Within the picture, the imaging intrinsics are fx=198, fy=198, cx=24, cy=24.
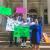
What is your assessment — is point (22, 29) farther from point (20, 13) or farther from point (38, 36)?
point (20, 13)

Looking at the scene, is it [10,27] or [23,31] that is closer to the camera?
[23,31]

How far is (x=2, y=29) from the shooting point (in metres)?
8.87

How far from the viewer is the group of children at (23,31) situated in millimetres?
6410

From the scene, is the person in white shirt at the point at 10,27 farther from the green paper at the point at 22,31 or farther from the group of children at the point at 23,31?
the green paper at the point at 22,31

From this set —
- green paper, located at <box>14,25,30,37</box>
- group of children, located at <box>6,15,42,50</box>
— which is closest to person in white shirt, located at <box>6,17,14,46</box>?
group of children, located at <box>6,15,42,50</box>

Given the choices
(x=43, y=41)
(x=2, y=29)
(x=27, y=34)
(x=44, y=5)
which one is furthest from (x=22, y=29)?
(x=44, y=5)

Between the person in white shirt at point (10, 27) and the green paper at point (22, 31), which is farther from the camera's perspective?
the person in white shirt at point (10, 27)

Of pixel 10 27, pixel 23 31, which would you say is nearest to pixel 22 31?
pixel 23 31

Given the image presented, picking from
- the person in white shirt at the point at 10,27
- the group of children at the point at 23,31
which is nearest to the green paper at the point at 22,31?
the group of children at the point at 23,31

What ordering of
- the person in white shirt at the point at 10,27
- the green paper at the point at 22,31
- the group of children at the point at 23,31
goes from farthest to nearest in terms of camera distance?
1. the person in white shirt at the point at 10,27
2. the green paper at the point at 22,31
3. the group of children at the point at 23,31

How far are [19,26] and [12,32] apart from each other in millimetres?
401

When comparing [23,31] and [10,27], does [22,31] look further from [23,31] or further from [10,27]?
[10,27]

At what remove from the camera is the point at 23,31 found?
682 cm

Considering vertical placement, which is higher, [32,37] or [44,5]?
[44,5]
